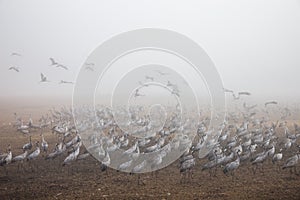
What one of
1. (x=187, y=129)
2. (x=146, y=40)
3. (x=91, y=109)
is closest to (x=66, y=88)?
(x=91, y=109)

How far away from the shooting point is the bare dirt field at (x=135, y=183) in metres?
9.56

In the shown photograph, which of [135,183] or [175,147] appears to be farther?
[175,147]

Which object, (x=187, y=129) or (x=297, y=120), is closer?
(x=187, y=129)

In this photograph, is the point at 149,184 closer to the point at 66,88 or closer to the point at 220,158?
the point at 220,158

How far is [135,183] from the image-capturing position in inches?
417

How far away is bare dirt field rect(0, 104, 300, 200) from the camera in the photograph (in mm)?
9562

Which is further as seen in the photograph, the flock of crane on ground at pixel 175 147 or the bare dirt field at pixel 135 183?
the flock of crane on ground at pixel 175 147

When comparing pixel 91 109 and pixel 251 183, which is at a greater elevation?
pixel 91 109

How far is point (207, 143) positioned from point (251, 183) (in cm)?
371

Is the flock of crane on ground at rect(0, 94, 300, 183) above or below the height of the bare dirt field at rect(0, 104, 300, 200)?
above

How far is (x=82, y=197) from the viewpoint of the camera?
30.9ft

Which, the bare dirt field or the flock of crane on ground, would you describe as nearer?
the bare dirt field

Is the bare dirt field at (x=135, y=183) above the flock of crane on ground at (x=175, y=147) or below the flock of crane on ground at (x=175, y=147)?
below

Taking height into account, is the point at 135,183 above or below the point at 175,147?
below
